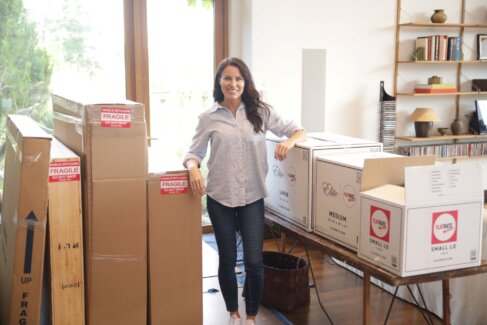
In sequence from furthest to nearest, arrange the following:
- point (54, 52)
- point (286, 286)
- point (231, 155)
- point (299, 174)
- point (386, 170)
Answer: point (54, 52) → point (286, 286) → point (299, 174) → point (231, 155) → point (386, 170)

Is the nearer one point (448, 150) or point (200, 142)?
point (200, 142)

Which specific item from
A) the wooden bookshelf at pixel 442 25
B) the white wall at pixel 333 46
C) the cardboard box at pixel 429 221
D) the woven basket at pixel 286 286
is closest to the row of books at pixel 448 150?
the white wall at pixel 333 46

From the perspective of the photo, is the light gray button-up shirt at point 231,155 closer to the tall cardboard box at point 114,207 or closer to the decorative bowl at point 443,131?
the tall cardboard box at point 114,207

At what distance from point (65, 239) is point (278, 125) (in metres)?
1.14

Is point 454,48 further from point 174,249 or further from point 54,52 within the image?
point 174,249

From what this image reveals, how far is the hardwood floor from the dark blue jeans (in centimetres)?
53

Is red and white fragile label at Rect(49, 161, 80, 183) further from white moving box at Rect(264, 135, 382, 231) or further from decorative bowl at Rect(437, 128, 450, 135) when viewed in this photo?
decorative bowl at Rect(437, 128, 450, 135)

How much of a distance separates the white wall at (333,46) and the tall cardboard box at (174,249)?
2.35m

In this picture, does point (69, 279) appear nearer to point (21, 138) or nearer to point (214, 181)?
point (21, 138)

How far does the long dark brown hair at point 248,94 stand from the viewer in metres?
2.50

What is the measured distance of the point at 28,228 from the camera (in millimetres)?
1987

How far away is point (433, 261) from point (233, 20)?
10.3ft

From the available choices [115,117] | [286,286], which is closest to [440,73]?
[286,286]

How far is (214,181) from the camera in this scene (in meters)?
2.49
